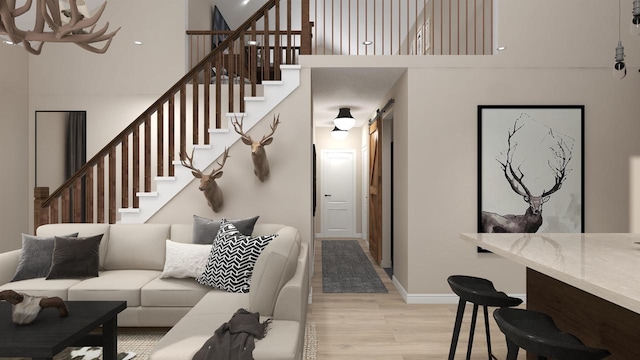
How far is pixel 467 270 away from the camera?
434cm

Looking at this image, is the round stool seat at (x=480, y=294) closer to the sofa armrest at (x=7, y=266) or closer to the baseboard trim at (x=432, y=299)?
the baseboard trim at (x=432, y=299)

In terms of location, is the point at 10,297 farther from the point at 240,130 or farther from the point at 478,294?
the point at 478,294

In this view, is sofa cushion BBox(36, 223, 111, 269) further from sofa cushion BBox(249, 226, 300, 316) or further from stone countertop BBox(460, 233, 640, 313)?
stone countertop BBox(460, 233, 640, 313)

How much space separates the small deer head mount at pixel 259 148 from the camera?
157 inches

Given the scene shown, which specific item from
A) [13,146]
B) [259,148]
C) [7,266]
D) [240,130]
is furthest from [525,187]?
[13,146]

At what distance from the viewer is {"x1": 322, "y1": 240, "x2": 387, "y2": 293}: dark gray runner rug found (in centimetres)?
499

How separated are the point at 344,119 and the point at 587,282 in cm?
539

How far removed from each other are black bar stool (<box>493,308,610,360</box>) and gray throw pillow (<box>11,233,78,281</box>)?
11.9 feet

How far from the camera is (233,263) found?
10.6ft

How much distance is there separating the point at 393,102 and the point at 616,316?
379 centimetres

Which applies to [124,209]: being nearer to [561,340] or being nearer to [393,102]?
[393,102]

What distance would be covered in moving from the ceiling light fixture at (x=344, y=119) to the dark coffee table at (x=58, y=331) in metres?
4.53

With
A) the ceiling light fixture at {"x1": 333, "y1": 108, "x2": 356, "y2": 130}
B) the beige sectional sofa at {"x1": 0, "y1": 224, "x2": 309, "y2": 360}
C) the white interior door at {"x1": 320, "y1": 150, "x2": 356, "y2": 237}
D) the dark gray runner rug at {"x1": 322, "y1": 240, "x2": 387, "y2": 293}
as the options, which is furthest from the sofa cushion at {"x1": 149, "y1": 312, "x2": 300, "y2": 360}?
the white interior door at {"x1": 320, "y1": 150, "x2": 356, "y2": 237}

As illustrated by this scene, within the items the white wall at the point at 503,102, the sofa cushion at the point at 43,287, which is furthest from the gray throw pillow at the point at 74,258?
the white wall at the point at 503,102
